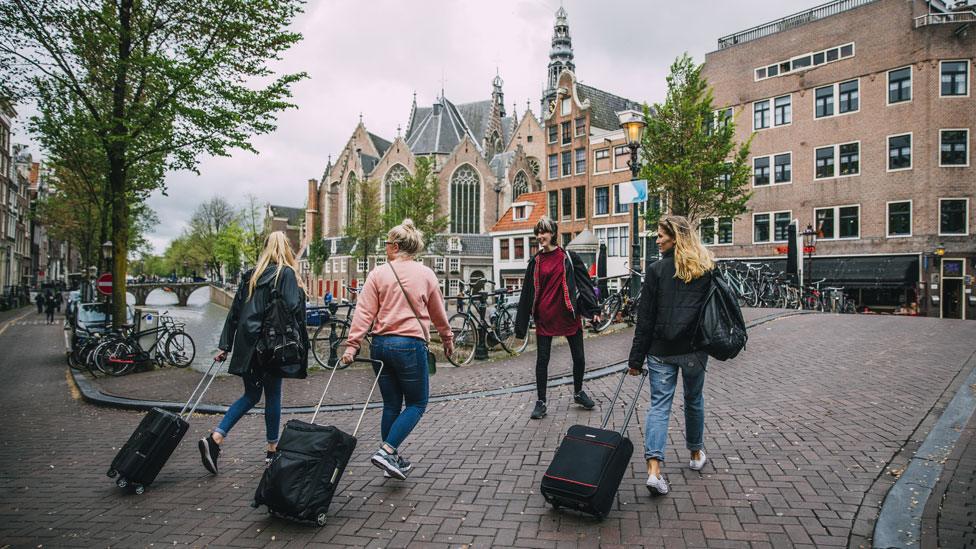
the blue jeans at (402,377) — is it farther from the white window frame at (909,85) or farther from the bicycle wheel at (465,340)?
the white window frame at (909,85)

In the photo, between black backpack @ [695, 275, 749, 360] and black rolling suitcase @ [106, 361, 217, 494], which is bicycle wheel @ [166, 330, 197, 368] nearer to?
black rolling suitcase @ [106, 361, 217, 494]

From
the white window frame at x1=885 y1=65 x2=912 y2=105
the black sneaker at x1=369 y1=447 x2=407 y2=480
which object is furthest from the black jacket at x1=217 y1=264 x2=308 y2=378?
the white window frame at x1=885 y1=65 x2=912 y2=105

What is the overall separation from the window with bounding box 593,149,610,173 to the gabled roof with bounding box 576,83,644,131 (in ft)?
7.69

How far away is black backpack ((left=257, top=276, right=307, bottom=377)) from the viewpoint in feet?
13.4

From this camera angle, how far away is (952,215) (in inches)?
954

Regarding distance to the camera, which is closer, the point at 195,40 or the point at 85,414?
the point at 85,414

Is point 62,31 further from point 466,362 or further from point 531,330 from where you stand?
point 531,330

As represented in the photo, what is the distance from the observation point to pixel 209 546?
3.12 m

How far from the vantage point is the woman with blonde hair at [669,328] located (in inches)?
141

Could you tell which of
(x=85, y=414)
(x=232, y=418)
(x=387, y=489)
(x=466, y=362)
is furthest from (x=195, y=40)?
(x=387, y=489)

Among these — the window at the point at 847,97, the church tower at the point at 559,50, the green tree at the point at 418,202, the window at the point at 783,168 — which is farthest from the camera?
the church tower at the point at 559,50

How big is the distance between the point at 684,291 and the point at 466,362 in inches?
245

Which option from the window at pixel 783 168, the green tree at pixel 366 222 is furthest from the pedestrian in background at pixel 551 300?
the green tree at pixel 366 222

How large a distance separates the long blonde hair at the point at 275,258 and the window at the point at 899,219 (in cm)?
2868
